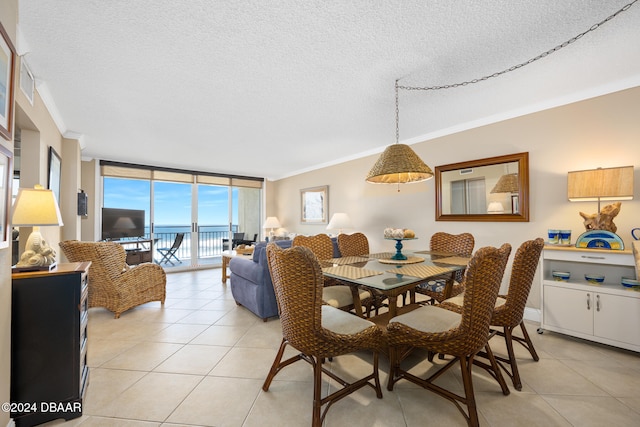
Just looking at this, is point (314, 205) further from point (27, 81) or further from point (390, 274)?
point (27, 81)

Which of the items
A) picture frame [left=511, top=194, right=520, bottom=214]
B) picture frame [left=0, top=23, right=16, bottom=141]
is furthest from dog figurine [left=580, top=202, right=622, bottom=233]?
picture frame [left=0, top=23, right=16, bottom=141]

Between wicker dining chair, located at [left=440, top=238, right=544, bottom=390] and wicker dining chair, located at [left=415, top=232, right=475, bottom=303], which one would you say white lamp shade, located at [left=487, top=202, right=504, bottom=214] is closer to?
wicker dining chair, located at [left=415, top=232, right=475, bottom=303]

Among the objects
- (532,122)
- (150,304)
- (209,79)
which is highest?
(209,79)

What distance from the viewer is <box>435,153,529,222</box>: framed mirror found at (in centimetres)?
301

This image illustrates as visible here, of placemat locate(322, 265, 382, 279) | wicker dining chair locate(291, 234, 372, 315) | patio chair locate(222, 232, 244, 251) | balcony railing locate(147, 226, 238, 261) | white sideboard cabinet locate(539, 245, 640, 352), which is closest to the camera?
placemat locate(322, 265, 382, 279)

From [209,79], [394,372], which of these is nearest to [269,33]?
[209,79]

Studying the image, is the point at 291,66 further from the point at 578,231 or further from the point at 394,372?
the point at 578,231

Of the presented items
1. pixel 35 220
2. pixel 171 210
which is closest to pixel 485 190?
pixel 35 220

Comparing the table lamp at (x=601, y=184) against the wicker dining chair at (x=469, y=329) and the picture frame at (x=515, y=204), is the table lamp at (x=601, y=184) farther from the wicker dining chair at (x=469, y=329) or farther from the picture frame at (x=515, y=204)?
the wicker dining chair at (x=469, y=329)

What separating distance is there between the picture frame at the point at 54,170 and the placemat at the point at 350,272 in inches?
131

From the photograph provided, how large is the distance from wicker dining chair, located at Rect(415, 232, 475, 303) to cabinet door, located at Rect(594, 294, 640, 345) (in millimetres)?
1068

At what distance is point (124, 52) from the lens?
1.98 metres

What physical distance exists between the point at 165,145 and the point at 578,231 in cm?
553

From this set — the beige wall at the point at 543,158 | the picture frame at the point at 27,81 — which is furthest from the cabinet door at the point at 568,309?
the picture frame at the point at 27,81
